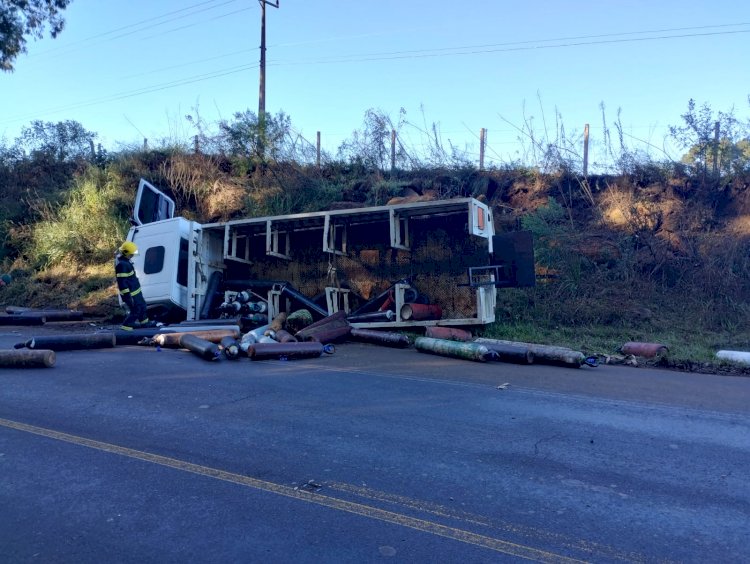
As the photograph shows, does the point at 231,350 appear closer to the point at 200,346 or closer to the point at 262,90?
the point at 200,346

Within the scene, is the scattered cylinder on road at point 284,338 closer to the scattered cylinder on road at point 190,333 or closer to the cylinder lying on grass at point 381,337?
the scattered cylinder on road at point 190,333

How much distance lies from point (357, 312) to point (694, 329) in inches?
238

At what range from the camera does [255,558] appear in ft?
9.69

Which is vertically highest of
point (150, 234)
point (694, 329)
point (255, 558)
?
point (150, 234)

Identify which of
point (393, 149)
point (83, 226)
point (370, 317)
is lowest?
point (370, 317)

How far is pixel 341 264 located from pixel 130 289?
3947 mm

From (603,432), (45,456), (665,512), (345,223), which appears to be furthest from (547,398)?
(345,223)

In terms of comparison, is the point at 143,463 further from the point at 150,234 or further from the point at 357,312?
the point at 150,234

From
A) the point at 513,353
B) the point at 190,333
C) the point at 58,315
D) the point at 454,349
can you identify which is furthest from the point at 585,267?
the point at 58,315

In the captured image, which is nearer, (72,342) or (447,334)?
(72,342)

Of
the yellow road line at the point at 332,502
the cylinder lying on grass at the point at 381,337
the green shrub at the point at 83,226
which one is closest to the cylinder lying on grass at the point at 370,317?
the cylinder lying on grass at the point at 381,337

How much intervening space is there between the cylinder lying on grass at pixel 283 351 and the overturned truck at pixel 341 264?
7.13 ft

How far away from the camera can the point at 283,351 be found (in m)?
8.79

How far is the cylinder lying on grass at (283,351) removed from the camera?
8.68m
